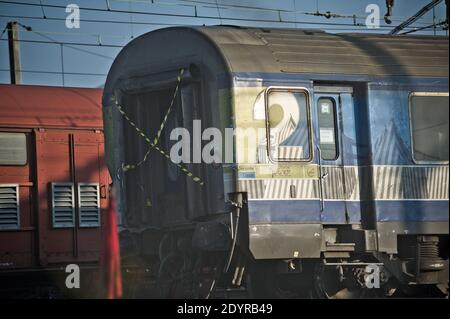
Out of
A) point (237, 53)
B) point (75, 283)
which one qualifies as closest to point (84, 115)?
point (75, 283)

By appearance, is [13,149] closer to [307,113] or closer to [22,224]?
[22,224]

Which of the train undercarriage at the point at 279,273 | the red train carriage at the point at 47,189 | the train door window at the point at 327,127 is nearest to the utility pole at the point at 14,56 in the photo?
the red train carriage at the point at 47,189

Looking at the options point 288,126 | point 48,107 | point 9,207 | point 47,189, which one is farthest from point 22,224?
point 288,126

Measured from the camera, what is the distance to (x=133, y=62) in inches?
518

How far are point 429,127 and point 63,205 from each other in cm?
713

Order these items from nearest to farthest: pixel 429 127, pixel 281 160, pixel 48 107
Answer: pixel 281 160, pixel 429 127, pixel 48 107

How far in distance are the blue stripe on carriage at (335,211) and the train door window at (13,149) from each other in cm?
642

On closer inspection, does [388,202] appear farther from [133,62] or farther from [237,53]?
[133,62]

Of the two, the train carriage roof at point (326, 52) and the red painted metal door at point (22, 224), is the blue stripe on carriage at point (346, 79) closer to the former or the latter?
the train carriage roof at point (326, 52)

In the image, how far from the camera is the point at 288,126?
12.0 metres

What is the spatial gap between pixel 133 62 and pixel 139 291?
319 cm
